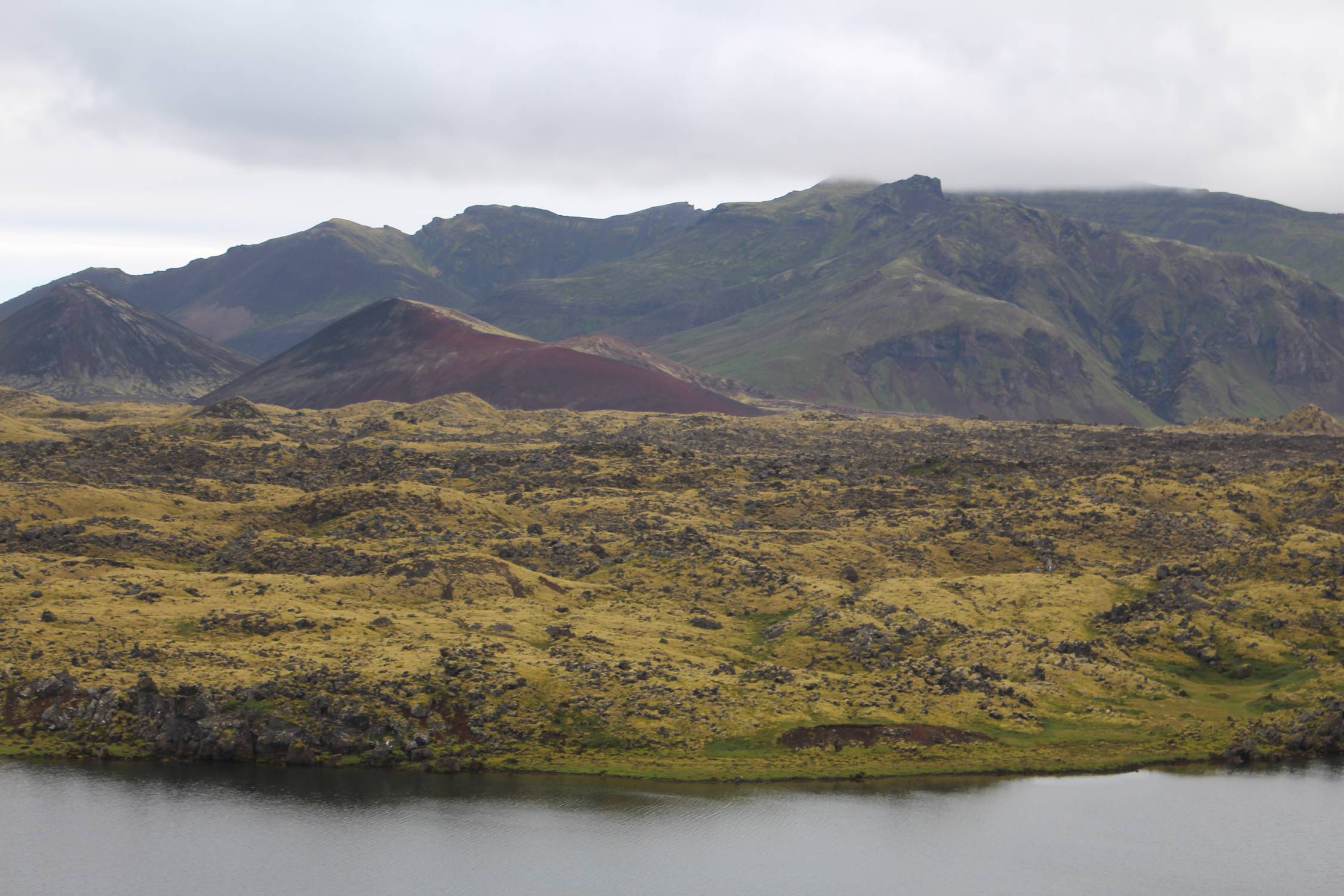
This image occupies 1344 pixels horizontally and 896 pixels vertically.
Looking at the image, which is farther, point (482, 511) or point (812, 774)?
point (482, 511)

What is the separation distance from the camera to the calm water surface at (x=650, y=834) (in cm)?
8294

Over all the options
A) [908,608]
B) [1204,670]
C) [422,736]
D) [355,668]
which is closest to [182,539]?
[355,668]

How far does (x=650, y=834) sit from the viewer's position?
90.9 m

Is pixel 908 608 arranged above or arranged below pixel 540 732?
above

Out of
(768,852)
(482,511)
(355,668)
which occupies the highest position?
(482,511)

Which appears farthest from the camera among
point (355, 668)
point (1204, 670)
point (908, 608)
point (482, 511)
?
point (482, 511)

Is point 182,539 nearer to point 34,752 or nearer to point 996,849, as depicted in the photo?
point 34,752

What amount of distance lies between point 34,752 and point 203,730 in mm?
12645

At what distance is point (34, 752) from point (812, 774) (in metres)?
59.2

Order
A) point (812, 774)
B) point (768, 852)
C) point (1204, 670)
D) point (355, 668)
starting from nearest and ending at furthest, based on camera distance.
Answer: point (768, 852) < point (812, 774) < point (355, 668) < point (1204, 670)

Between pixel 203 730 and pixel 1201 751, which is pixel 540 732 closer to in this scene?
pixel 203 730

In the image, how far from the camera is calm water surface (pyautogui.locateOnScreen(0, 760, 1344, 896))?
82938 mm

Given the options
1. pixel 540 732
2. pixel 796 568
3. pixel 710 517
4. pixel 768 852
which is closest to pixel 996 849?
pixel 768 852

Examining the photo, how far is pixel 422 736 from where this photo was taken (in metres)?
106
